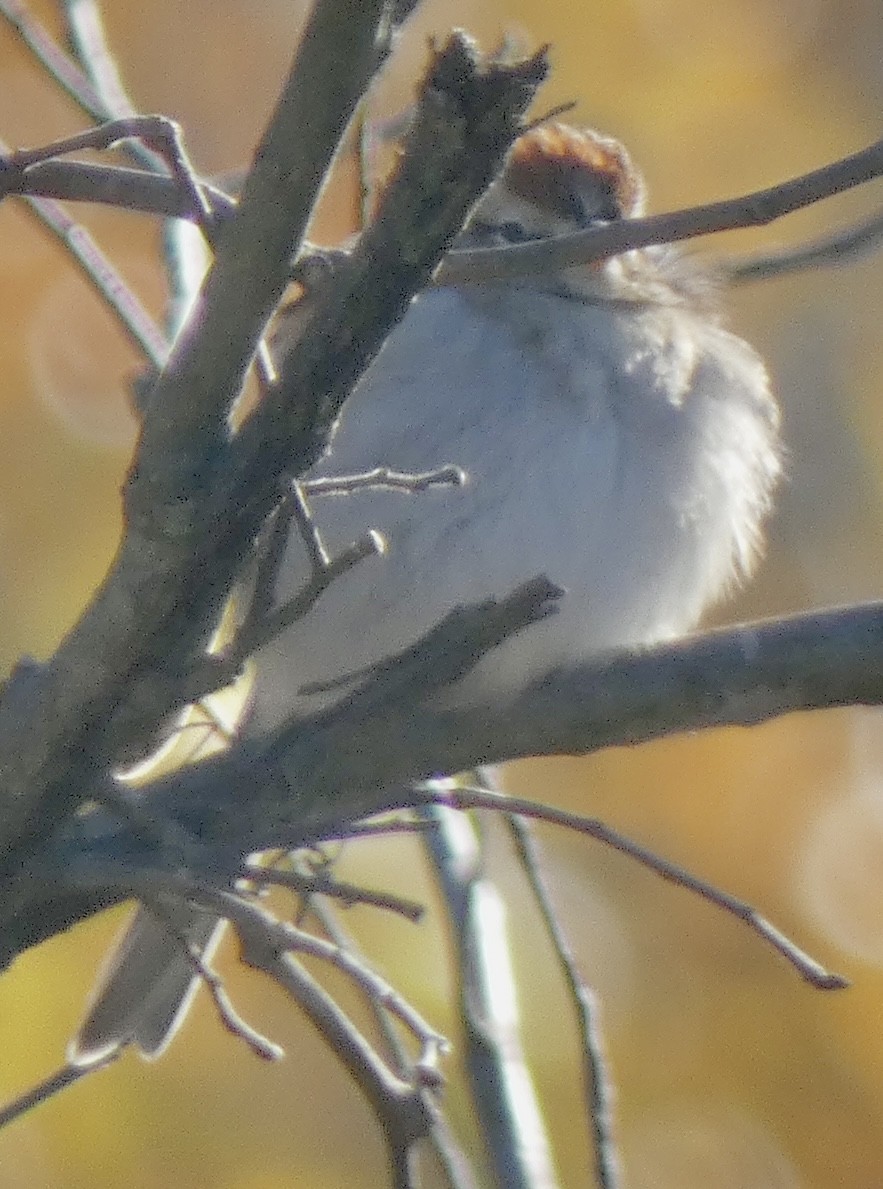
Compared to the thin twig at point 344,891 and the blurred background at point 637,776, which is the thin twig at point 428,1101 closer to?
the thin twig at point 344,891

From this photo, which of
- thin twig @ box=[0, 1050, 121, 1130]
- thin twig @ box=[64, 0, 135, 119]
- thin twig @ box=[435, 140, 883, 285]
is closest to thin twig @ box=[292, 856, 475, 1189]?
thin twig @ box=[0, 1050, 121, 1130]

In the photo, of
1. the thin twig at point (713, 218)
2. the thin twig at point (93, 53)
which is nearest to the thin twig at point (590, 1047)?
the thin twig at point (713, 218)

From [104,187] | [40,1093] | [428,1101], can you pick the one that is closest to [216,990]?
[40,1093]

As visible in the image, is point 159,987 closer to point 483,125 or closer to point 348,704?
point 348,704

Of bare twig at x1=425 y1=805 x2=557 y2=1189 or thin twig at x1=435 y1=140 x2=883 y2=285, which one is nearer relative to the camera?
thin twig at x1=435 y1=140 x2=883 y2=285

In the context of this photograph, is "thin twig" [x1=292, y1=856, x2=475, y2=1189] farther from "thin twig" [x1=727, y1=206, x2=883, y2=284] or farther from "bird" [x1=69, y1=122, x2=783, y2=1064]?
"thin twig" [x1=727, y1=206, x2=883, y2=284]

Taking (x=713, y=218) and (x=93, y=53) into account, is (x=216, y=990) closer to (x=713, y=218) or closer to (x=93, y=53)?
(x=713, y=218)
